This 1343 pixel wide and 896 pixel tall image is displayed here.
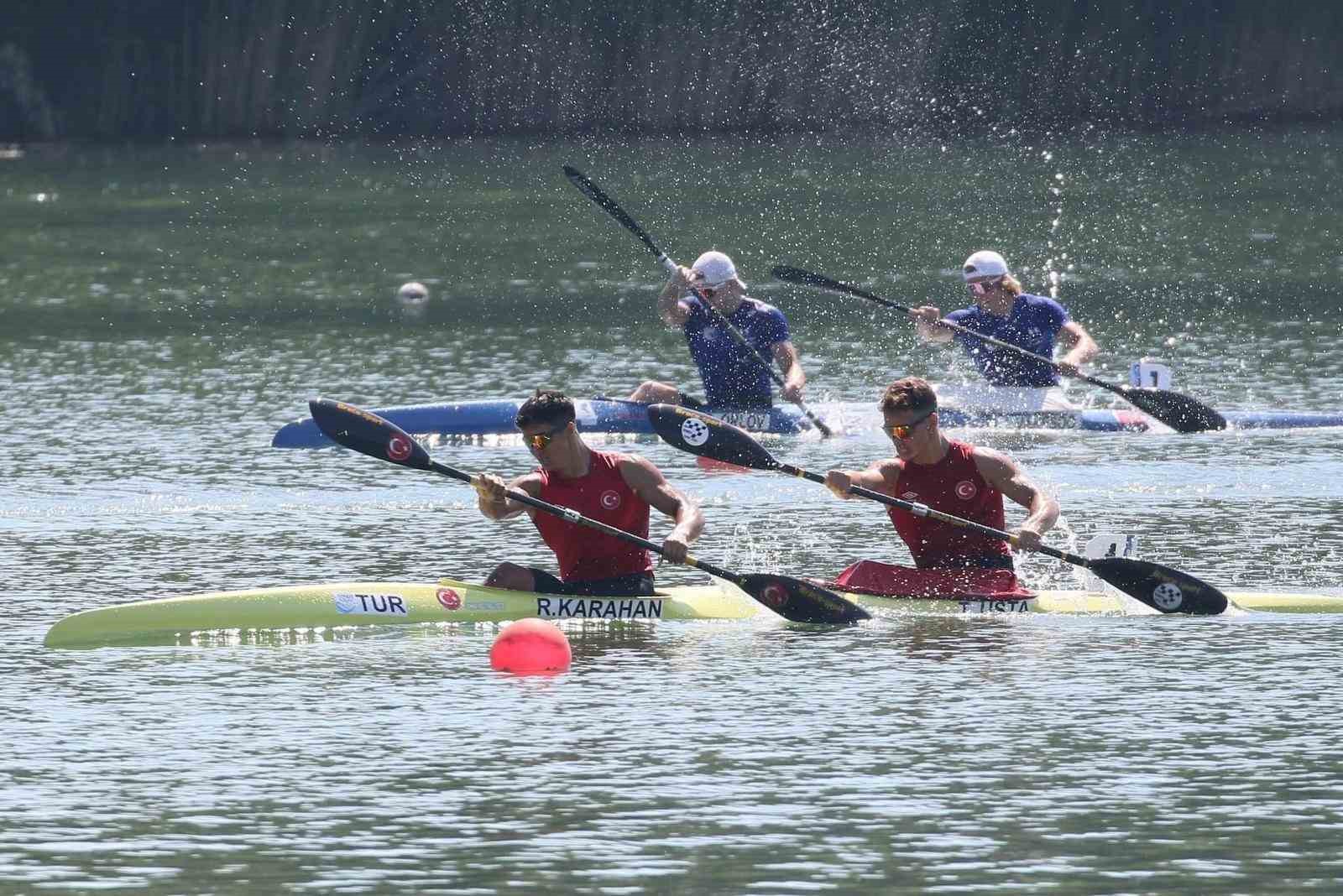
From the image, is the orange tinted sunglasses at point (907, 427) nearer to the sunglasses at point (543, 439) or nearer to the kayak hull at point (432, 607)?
the kayak hull at point (432, 607)

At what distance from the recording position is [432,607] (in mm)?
14812

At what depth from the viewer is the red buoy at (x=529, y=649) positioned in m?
13.9

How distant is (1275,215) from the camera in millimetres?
43719

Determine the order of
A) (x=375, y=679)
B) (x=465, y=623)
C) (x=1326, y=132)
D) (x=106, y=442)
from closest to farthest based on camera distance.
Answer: (x=375, y=679) → (x=465, y=623) → (x=106, y=442) → (x=1326, y=132)

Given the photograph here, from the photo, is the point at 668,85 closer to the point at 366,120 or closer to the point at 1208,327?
the point at 366,120

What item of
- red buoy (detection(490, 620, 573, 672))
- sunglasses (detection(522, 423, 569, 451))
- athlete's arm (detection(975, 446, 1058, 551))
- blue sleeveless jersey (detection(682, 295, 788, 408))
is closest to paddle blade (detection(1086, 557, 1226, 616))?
athlete's arm (detection(975, 446, 1058, 551))

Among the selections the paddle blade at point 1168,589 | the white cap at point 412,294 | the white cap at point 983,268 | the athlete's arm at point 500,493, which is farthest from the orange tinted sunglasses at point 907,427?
the white cap at point 412,294

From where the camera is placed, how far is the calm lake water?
10766 millimetres

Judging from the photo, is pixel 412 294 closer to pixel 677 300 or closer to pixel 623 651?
pixel 677 300

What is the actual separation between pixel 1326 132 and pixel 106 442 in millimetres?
46133

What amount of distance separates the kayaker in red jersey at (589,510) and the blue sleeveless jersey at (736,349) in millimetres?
7480

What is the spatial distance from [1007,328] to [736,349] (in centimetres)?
228

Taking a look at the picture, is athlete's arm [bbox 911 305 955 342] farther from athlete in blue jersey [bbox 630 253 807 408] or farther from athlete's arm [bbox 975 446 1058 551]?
athlete's arm [bbox 975 446 1058 551]

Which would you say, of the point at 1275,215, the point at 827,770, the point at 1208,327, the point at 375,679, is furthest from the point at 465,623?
the point at 1275,215
